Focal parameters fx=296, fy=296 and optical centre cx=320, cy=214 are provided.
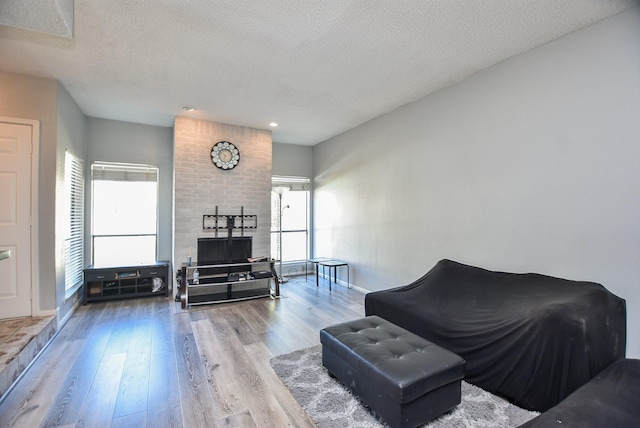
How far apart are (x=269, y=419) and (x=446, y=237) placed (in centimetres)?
265

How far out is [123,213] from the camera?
4.91 meters

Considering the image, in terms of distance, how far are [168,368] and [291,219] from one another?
4.07m

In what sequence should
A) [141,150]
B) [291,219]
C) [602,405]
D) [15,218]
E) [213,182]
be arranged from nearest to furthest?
[602,405], [15,218], [213,182], [141,150], [291,219]

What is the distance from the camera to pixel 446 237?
3.52 metres

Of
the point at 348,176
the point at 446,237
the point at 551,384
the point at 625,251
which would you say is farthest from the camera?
the point at 348,176

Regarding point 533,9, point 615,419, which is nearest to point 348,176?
point 533,9

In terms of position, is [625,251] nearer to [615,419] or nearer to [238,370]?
[615,419]

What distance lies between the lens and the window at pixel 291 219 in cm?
616

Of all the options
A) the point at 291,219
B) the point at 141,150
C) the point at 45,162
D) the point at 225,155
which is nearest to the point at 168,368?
the point at 45,162

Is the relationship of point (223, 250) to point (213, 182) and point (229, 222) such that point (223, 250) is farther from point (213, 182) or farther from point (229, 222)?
point (213, 182)

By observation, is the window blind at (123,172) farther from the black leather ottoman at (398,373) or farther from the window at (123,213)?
the black leather ottoman at (398,373)

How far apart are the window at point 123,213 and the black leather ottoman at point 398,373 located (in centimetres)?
413

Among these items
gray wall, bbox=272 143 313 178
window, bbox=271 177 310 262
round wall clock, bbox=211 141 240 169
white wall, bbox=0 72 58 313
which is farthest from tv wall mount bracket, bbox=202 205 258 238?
white wall, bbox=0 72 58 313

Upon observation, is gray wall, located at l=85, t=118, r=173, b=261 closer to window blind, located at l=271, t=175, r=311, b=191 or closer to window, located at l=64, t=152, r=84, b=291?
window, located at l=64, t=152, r=84, b=291
